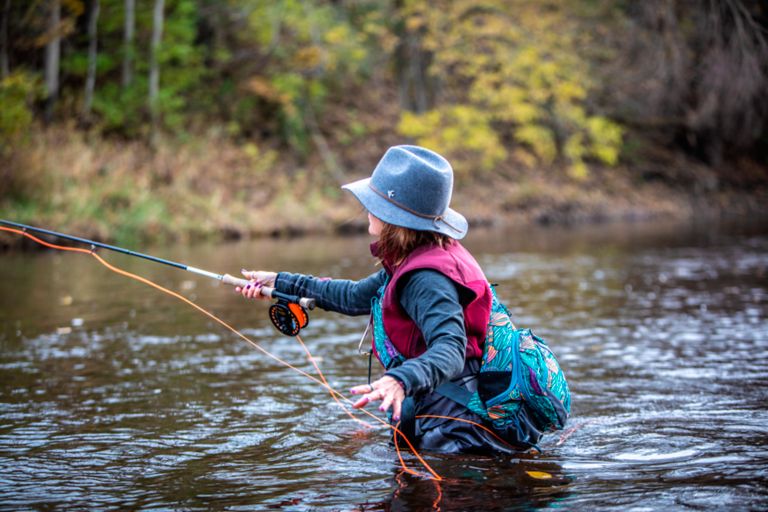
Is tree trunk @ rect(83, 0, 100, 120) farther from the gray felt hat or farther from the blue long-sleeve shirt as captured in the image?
the blue long-sleeve shirt

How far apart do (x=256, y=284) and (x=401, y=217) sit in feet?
3.71

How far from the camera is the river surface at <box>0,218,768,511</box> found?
12.0ft

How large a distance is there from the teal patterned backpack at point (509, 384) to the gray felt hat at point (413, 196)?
1.64ft

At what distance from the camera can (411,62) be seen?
3019 cm

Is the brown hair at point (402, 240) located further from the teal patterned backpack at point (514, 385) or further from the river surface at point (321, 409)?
the river surface at point (321, 409)

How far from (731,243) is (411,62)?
15604mm

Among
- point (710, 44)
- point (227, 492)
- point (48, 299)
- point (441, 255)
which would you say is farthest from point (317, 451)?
point (710, 44)

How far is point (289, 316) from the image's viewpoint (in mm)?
4379

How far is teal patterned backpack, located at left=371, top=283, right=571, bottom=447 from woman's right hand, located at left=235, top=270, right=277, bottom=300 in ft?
2.41

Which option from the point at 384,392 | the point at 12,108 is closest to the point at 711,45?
the point at 384,392

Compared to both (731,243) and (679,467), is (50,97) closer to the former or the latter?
(731,243)

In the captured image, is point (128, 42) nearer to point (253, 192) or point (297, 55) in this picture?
point (253, 192)

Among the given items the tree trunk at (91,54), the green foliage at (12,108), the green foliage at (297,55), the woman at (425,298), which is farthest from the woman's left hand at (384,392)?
the green foliage at (297,55)

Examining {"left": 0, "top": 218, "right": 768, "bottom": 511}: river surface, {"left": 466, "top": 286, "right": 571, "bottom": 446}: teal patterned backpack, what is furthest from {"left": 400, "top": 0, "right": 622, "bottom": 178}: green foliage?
{"left": 466, "top": 286, "right": 571, "bottom": 446}: teal patterned backpack
